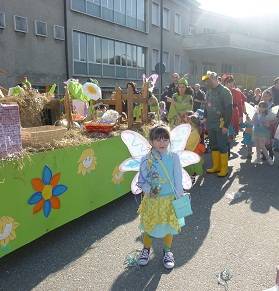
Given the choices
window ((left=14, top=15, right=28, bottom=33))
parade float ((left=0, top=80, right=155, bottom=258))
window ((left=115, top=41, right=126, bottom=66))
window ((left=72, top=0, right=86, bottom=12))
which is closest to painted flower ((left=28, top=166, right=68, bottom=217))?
parade float ((left=0, top=80, right=155, bottom=258))

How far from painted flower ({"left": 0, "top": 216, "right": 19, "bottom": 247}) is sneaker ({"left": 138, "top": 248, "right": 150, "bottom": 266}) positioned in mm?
1139

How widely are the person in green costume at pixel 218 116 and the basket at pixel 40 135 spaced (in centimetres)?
333

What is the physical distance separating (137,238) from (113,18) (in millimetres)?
19822

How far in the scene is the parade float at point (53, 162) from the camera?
11.3ft

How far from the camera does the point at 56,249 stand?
3.94 metres

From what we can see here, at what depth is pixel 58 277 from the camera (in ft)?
11.1

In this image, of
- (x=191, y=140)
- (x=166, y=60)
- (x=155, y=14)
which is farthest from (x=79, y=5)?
(x=191, y=140)

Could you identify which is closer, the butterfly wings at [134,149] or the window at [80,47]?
the butterfly wings at [134,149]

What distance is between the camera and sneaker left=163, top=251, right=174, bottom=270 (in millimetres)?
3537

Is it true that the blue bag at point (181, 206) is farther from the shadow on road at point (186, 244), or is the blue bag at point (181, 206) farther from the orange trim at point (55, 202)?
the orange trim at point (55, 202)

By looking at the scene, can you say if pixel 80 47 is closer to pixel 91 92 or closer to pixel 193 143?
pixel 91 92

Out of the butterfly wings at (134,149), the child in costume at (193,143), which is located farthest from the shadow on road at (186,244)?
the butterfly wings at (134,149)

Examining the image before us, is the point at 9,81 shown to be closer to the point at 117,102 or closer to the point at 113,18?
the point at 113,18

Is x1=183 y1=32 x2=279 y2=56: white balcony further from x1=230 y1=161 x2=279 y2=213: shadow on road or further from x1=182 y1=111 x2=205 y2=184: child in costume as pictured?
x1=182 y1=111 x2=205 y2=184: child in costume
